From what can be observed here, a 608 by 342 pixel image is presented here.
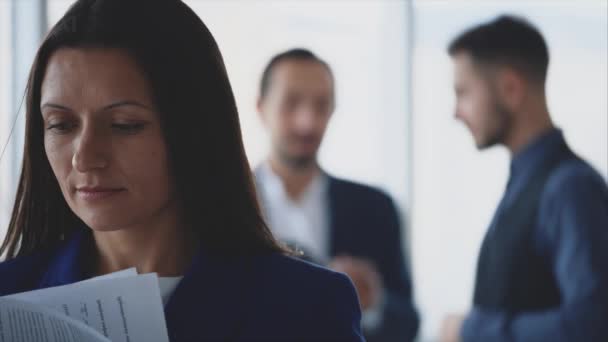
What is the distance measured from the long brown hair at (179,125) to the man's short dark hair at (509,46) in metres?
1.32

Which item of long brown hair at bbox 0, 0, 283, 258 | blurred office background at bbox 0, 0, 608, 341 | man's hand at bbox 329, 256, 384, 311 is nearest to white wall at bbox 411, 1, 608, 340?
blurred office background at bbox 0, 0, 608, 341

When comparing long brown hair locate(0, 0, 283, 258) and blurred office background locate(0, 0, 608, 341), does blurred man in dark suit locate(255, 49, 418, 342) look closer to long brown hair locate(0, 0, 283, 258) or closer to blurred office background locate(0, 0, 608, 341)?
blurred office background locate(0, 0, 608, 341)

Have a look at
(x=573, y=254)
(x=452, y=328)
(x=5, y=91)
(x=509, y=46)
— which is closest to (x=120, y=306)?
(x=573, y=254)

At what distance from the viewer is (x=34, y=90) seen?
41.2 inches

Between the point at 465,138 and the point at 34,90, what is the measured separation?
9.50 ft

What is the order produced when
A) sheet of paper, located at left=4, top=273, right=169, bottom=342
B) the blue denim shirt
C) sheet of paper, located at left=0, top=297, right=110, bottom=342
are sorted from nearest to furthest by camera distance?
sheet of paper, located at left=0, top=297, right=110, bottom=342
sheet of paper, located at left=4, top=273, right=169, bottom=342
the blue denim shirt

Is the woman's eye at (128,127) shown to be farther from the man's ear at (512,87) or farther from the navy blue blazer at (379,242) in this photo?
the navy blue blazer at (379,242)

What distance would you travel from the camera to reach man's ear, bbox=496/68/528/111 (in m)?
2.12

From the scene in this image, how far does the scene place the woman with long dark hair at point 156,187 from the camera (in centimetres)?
97

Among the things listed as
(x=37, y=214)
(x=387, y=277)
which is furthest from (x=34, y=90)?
(x=387, y=277)

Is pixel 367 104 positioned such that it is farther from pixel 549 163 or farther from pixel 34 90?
pixel 34 90

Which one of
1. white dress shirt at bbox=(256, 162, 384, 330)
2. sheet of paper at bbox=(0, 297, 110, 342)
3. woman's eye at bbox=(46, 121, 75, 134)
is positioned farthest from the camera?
white dress shirt at bbox=(256, 162, 384, 330)

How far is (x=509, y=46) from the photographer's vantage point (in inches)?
87.3

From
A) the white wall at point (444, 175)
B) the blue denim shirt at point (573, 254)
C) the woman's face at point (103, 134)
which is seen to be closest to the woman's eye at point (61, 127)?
the woman's face at point (103, 134)
